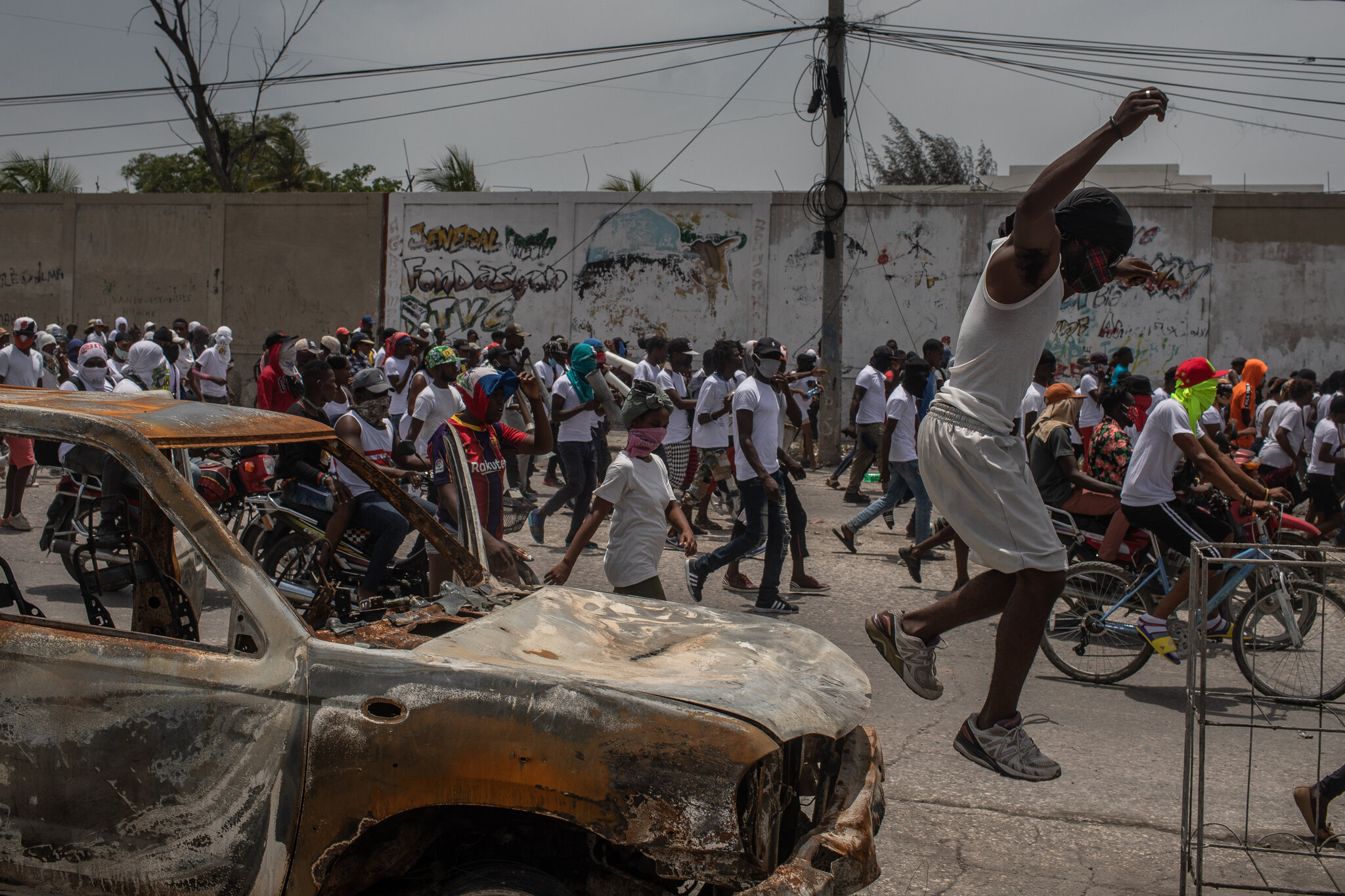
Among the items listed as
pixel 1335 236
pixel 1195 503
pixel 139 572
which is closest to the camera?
pixel 139 572

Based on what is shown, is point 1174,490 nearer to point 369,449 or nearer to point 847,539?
point 847,539

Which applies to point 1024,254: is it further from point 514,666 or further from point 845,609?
point 845,609

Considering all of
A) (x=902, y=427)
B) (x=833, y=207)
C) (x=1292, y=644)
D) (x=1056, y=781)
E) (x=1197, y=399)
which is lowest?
(x=1056, y=781)

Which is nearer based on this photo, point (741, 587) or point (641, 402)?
point (641, 402)

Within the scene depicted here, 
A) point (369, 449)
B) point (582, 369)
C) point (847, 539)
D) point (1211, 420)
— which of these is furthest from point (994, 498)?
point (1211, 420)

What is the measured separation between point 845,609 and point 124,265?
24.0m

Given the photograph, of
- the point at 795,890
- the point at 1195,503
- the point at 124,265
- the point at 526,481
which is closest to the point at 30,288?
the point at 124,265

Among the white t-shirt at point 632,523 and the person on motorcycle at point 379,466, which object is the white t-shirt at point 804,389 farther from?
the white t-shirt at point 632,523

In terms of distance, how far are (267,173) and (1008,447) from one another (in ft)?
141

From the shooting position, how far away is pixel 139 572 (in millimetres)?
3754

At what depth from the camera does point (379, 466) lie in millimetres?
6344

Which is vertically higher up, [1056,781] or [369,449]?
[369,449]

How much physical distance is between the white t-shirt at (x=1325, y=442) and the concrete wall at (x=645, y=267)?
10.9 metres

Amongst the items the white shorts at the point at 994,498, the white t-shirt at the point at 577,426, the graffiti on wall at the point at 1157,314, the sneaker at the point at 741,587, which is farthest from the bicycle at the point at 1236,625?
the graffiti on wall at the point at 1157,314
